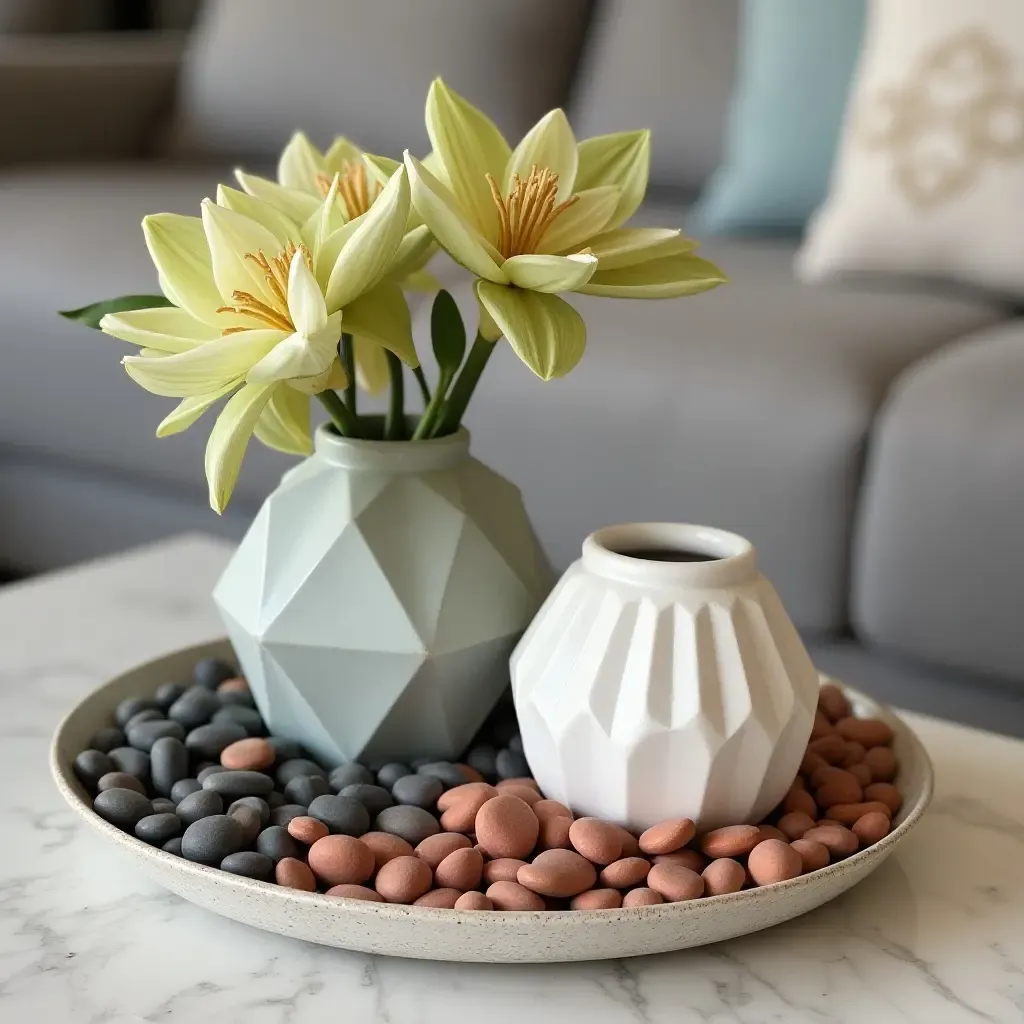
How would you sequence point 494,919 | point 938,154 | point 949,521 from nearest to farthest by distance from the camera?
point 494,919
point 949,521
point 938,154

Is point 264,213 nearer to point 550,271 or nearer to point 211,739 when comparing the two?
point 550,271

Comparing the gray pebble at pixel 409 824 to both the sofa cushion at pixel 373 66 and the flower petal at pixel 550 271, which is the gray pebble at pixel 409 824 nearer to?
the flower petal at pixel 550 271

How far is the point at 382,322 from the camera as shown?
643 mm

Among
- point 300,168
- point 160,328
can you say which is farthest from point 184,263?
point 300,168

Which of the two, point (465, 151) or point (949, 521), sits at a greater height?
point (465, 151)

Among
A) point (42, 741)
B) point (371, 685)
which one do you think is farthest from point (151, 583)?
point (371, 685)

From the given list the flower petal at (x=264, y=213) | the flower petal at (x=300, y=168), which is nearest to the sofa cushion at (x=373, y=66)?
the flower petal at (x=300, y=168)

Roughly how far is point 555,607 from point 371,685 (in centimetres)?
10

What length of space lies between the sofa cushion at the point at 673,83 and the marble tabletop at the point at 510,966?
→ 1.33m

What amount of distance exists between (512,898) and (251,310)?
0.27 m

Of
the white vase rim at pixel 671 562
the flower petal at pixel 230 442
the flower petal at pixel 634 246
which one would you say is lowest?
the white vase rim at pixel 671 562

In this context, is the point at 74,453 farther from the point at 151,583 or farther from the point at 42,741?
the point at 42,741

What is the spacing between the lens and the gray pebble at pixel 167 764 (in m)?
0.68

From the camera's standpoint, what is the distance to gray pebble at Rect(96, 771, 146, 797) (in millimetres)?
658
